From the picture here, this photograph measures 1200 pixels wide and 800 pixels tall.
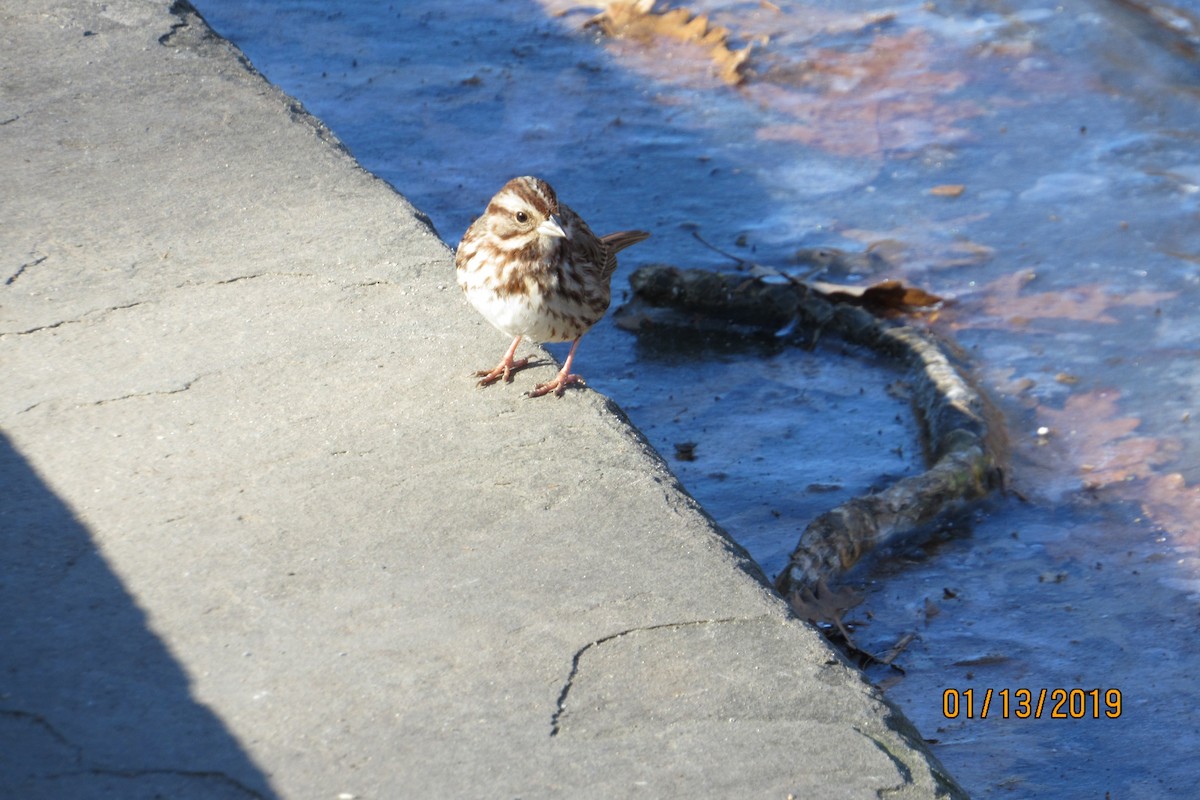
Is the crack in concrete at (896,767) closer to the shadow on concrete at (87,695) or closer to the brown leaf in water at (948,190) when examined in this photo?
the shadow on concrete at (87,695)

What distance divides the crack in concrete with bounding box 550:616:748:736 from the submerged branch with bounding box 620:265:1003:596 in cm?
172

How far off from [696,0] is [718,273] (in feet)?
14.7

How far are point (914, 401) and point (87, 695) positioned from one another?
433cm

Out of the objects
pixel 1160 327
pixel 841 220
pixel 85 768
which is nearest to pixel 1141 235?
pixel 1160 327

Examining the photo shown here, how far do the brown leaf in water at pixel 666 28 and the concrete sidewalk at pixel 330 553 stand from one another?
5.35 meters

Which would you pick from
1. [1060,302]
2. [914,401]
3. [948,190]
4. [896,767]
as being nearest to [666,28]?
[948,190]

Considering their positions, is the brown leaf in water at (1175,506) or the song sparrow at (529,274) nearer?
the song sparrow at (529,274)

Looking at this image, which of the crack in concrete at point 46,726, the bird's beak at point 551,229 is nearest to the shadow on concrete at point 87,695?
the crack in concrete at point 46,726

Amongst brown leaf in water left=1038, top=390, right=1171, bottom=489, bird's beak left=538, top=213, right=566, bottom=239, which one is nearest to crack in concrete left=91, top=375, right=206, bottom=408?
bird's beak left=538, top=213, right=566, bottom=239

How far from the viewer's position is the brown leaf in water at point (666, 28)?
994 centimetres

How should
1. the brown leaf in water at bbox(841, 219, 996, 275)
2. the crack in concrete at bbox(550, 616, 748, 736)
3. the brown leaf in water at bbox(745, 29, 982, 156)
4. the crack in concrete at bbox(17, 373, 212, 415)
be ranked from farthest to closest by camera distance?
the brown leaf in water at bbox(745, 29, 982, 156)
the brown leaf in water at bbox(841, 219, 996, 275)
the crack in concrete at bbox(17, 373, 212, 415)
the crack in concrete at bbox(550, 616, 748, 736)

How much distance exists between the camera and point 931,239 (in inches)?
300

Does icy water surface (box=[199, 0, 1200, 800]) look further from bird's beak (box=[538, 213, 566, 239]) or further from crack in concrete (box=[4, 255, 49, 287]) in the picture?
crack in concrete (box=[4, 255, 49, 287])
